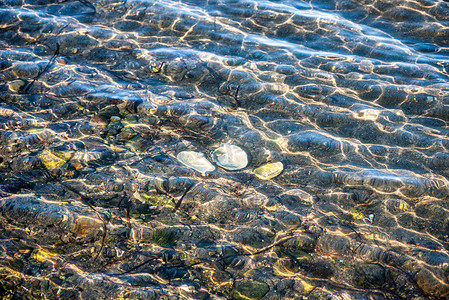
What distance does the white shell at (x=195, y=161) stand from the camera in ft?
13.3

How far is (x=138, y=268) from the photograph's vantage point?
3092 mm

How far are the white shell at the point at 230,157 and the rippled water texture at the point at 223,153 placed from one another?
0.15 ft

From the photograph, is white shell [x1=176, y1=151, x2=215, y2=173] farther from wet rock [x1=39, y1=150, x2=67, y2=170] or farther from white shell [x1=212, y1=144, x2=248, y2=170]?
wet rock [x1=39, y1=150, x2=67, y2=170]

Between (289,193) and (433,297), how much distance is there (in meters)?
1.52

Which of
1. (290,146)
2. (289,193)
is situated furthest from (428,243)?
(290,146)

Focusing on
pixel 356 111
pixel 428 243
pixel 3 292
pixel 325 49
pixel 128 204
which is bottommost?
pixel 3 292

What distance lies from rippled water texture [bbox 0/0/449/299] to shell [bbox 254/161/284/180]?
0.03 m

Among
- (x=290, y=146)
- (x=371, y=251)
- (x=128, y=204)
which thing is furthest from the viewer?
(x=290, y=146)

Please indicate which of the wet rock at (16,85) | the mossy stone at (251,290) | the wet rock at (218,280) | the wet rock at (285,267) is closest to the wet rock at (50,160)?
the wet rock at (16,85)

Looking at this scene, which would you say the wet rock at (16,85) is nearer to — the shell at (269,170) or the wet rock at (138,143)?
the wet rock at (138,143)

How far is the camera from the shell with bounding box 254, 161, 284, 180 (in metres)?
4.05

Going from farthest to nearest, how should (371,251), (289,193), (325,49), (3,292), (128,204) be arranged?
(325,49) < (289,193) < (128,204) < (371,251) < (3,292)

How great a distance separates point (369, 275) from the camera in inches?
123

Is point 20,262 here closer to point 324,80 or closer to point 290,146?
point 290,146
